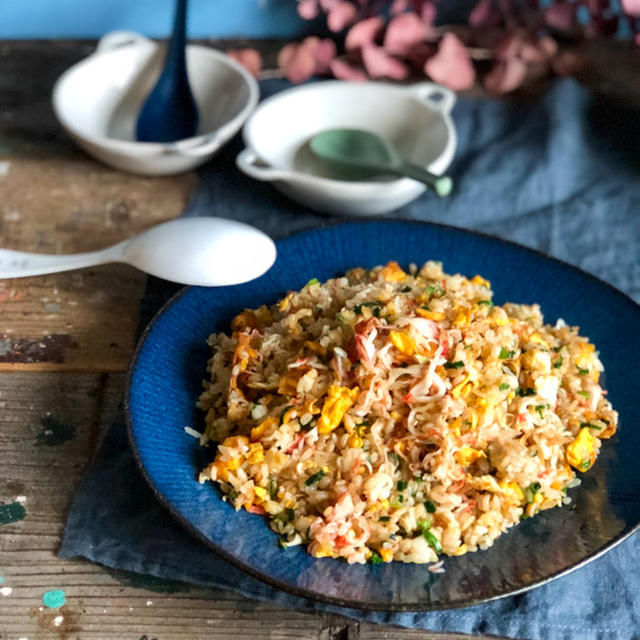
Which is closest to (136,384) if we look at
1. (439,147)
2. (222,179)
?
(222,179)

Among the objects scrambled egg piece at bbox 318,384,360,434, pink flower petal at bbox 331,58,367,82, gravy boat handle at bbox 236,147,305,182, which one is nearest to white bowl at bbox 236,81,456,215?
gravy boat handle at bbox 236,147,305,182

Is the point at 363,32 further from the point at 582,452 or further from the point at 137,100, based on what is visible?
the point at 582,452

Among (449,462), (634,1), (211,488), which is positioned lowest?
(211,488)

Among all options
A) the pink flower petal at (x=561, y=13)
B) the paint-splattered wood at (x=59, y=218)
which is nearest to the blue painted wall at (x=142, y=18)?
the paint-splattered wood at (x=59, y=218)

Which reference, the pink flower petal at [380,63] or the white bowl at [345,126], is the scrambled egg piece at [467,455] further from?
the pink flower petal at [380,63]

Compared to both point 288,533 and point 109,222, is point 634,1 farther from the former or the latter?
point 288,533

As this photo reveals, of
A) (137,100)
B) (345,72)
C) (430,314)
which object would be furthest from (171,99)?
(430,314)
